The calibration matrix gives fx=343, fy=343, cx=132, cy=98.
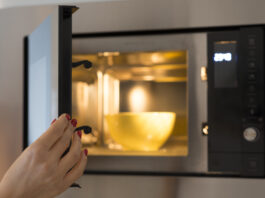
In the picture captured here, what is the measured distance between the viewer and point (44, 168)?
61 cm

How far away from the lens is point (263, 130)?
787 millimetres

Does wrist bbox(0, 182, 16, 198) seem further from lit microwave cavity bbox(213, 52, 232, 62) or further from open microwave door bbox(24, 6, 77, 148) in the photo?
lit microwave cavity bbox(213, 52, 232, 62)

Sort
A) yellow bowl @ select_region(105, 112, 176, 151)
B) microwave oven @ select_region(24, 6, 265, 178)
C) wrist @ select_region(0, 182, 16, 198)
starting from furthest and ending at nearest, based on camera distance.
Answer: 1. yellow bowl @ select_region(105, 112, 176, 151)
2. microwave oven @ select_region(24, 6, 265, 178)
3. wrist @ select_region(0, 182, 16, 198)

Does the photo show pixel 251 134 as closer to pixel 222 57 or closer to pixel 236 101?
pixel 236 101

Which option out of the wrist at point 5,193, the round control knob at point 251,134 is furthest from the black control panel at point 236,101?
the wrist at point 5,193

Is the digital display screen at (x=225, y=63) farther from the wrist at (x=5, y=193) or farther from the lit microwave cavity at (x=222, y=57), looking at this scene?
the wrist at (x=5, y=193)

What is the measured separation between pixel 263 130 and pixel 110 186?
0.39 m

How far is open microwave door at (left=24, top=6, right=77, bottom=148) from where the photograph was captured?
0.64m

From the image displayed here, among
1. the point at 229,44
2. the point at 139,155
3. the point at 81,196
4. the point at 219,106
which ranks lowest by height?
the point at 81,196

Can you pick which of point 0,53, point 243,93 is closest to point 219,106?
point 243,93

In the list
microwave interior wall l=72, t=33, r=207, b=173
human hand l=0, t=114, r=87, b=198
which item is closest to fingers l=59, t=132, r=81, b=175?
human hand l=0, t=114, r=87, b=198

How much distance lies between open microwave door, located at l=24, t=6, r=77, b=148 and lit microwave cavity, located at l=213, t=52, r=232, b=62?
351 mm

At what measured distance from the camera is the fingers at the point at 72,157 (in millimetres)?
637

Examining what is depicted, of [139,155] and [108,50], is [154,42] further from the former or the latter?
[139,155]
